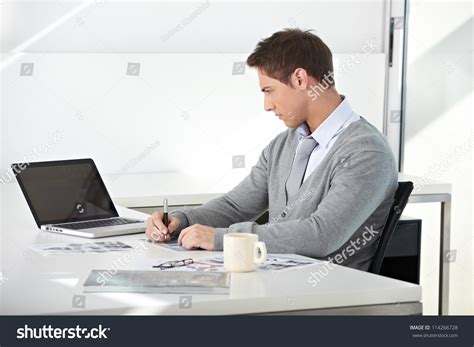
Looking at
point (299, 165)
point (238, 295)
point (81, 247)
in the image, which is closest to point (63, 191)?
point (81, 247)

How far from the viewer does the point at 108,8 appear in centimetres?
401

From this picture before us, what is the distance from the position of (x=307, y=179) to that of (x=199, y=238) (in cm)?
41

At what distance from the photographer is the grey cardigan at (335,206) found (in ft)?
7.56

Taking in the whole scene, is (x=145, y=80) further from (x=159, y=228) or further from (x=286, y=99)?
(x=159, y=228)

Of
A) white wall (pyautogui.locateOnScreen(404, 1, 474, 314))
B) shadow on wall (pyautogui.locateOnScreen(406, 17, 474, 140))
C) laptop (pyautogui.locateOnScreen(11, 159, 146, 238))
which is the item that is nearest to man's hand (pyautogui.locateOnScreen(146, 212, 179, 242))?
laptop (pyautogui.locateOnScreen(11, 159, 146, 238))

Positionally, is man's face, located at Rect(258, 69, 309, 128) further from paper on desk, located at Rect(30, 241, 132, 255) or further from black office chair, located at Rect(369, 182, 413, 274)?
paper on desk, located at Rect(30, 241, 132, 255)

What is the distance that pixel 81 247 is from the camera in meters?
2.39

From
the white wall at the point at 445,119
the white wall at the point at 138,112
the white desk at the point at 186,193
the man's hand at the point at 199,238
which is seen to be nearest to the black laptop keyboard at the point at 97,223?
the man's hand at the point at 199,238

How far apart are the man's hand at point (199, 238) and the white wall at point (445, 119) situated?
6.01 ft

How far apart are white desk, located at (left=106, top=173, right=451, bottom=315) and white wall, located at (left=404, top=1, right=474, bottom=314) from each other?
154 millimetres

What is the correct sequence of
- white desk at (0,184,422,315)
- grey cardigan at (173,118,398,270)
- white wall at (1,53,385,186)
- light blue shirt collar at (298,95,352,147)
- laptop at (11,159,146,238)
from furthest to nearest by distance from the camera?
1. white wall at (1,53,385,186)
2. laptop at (11,159,146,238)
3. light blue shirt collar at (298,95,352,147)
4. grey cardigan at (173,118,398,270)
5. white desk at (0,184,422,315)

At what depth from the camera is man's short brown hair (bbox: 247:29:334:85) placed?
2580 millimetres
